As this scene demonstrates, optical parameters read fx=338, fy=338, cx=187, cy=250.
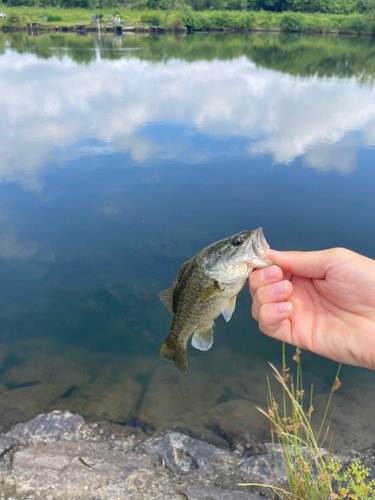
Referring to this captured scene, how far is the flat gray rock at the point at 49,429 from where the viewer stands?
5012 millimetres

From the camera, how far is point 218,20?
257 ft

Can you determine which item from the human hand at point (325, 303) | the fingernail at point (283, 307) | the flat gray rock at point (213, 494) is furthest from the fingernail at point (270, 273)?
the flat gray rock at point (213, 494)

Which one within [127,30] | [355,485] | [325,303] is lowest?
[355,485]

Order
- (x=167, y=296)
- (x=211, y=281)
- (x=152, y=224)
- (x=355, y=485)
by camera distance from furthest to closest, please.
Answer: (x=152, y=224) → (x=167, y=296) → (x=211, y=281) → (x=355, y=485)

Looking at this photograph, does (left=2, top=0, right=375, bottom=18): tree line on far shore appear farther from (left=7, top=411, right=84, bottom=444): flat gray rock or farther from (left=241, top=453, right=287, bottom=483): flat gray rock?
(left=241, top=453, right=287, bottom=483): flat gray rock

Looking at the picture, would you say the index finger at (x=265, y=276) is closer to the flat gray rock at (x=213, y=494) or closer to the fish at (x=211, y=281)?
the fish at (x=211, y=281)

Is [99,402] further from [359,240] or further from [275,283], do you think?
[359,240]

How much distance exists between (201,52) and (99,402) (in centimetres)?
5281

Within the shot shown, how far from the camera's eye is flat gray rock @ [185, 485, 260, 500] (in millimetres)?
3958

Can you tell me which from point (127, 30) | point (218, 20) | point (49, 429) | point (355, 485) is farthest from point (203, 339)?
point (218, 20)

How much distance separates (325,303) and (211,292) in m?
1.31

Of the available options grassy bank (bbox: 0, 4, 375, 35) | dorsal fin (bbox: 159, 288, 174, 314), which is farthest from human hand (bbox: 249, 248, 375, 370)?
grassy bank (bbox: 0, 4, 375, 35)

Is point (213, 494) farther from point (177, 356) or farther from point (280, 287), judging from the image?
point (280, 287)

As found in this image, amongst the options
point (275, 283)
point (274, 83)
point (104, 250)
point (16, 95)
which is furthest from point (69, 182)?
point (274, 83)
